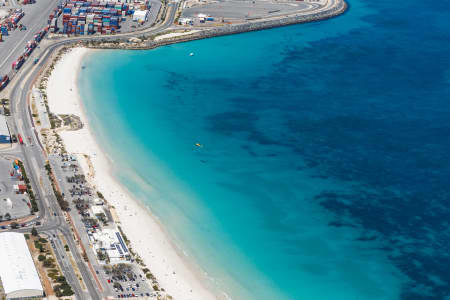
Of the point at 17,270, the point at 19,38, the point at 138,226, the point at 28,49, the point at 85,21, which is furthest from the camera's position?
the point at 85,21

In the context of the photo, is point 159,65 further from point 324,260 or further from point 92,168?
point 324,260

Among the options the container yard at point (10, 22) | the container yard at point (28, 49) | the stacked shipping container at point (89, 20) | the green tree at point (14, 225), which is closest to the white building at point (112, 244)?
the green tree at point (14, 225)

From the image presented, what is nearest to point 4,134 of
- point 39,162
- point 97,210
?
point 39,162

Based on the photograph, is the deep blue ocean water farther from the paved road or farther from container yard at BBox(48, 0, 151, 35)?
the paved road

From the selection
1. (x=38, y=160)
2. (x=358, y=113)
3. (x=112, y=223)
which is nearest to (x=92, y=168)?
(x=38, y=160)

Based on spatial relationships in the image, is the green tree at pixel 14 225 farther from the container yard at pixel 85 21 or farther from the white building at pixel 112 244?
the container yard at pixel 85 21

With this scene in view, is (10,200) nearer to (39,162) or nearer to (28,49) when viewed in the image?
(39,162)

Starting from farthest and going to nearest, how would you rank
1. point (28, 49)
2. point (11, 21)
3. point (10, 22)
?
point (11, 21) < point (10, 22) < point (28, 49)
